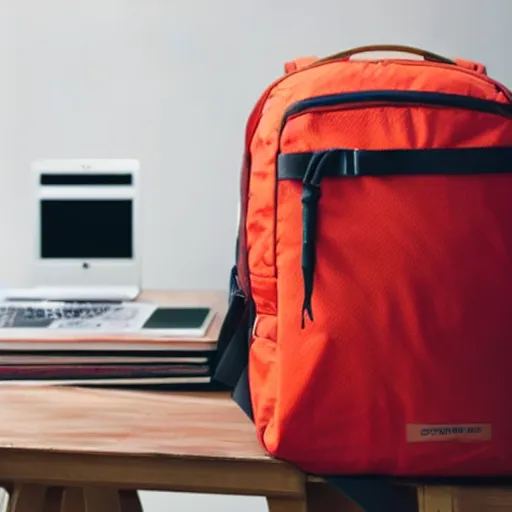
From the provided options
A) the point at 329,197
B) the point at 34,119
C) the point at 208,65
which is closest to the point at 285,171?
the point at 329,197

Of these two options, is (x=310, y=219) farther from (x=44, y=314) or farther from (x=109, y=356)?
(x=44, y=314)

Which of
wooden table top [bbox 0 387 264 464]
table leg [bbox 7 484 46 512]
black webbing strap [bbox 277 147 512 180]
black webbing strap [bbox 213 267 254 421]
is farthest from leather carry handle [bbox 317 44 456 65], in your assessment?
A: table leg [bbox 7 484 46 512]

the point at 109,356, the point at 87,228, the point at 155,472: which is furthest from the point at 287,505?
the point at 87,228

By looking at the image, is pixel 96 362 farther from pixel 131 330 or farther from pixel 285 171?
pixel 285 171

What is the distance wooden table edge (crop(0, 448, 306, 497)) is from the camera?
644 millimetres

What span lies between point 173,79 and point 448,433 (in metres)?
0.68

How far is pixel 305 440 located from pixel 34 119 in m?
0.71

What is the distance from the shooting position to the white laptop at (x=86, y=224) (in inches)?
39.5

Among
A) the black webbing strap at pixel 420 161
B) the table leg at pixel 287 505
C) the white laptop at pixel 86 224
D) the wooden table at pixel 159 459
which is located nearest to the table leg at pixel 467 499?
the wooden table at pixel 159 459

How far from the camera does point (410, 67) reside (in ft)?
2.18

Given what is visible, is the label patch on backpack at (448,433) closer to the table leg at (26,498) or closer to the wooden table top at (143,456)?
the wooden table top at (143,456)

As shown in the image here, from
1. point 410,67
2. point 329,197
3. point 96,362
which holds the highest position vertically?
point 410,67

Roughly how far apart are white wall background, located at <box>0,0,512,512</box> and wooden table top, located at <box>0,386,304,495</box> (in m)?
0.46

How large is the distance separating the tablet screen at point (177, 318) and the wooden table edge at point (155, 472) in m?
0.20
